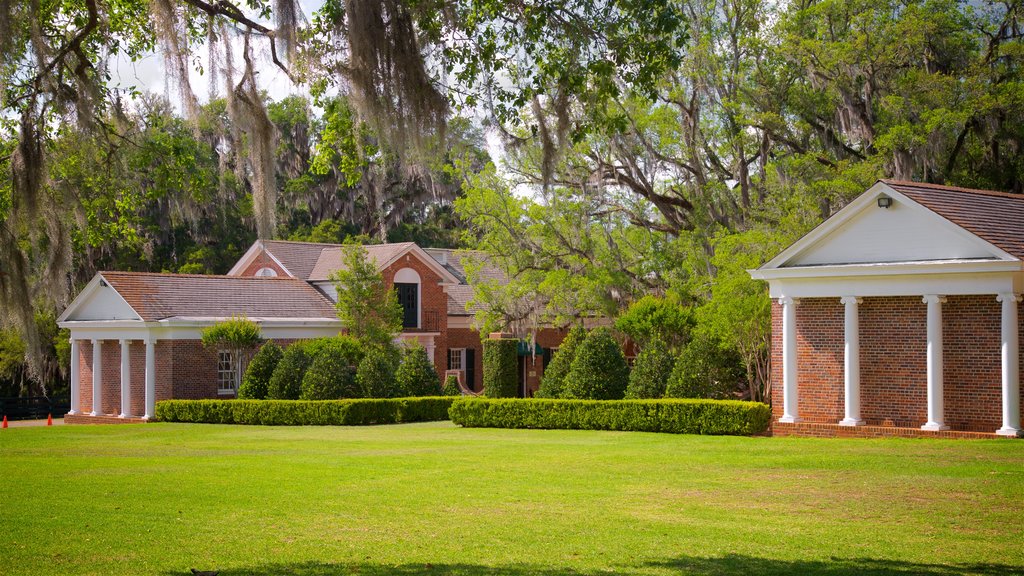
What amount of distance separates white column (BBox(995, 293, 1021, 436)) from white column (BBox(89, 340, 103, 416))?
28274 mm

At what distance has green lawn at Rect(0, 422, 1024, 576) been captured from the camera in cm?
977

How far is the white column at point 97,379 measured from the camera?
121ft

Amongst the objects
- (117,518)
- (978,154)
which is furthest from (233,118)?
(978,154)

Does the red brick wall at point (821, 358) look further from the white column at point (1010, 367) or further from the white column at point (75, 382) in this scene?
the white column at point (75, 382)

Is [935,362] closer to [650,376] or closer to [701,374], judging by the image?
[701,374]

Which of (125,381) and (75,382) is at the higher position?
(125,381)

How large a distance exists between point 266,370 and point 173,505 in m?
20.8

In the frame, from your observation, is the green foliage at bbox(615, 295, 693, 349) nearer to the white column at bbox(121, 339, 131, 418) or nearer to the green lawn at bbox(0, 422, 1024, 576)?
the green lawn at bbox(0, 422, 1024, 576)

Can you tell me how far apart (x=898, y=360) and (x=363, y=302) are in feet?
65.0

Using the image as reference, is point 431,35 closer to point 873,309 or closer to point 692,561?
point 692,561

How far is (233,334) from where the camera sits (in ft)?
113

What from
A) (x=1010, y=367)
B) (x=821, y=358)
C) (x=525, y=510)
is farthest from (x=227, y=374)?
(x=525, y=510)

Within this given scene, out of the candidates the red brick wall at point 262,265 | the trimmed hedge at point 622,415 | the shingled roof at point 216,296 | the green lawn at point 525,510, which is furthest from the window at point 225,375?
the green lawn at point 525,510

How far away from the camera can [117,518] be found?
11.8 meters
